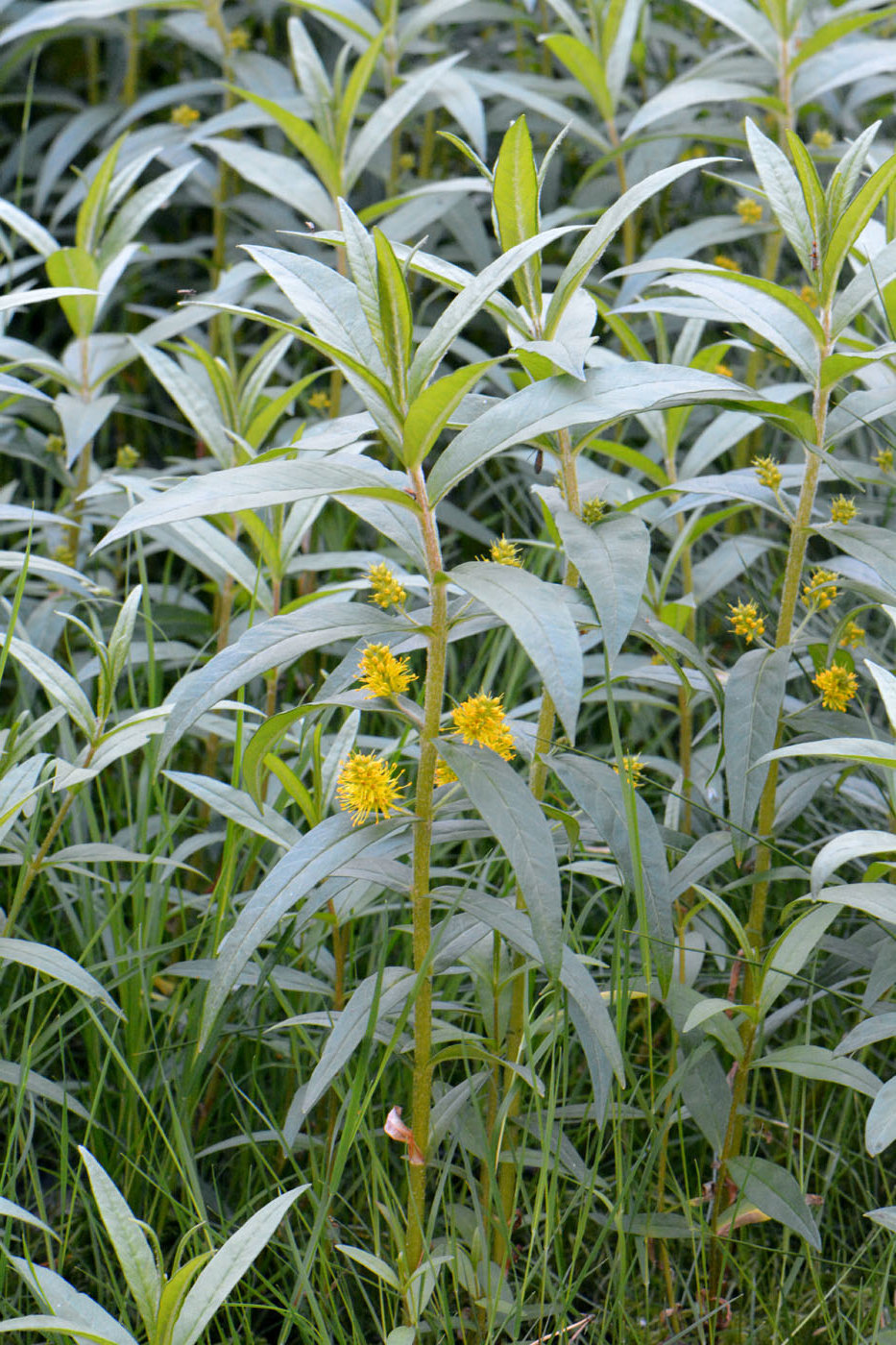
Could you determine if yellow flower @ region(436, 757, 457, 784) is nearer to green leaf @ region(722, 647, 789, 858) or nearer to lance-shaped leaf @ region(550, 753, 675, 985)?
lance-shaped leaf @ region(550, 753, 675, 985)

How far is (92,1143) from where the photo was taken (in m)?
1.52

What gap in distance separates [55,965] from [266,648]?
1.59 ft

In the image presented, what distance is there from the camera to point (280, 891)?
44.2 inches

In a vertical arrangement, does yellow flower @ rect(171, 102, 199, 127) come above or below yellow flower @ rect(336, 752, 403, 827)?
above

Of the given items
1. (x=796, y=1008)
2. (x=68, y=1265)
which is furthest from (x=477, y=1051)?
(x=68, y=1265)

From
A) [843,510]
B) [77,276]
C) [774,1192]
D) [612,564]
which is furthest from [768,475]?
[77,276]

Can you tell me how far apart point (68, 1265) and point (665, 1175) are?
0.77 m

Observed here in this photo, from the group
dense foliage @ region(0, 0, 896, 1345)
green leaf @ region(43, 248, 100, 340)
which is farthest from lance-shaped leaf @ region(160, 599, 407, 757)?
green leaf @ region(43, 248, 100, 340)

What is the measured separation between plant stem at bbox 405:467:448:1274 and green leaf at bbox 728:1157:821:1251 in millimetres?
363

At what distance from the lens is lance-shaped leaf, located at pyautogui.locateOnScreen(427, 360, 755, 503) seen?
1039mm

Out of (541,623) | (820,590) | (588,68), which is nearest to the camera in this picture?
(541,623)

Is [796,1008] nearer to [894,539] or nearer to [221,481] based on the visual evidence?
[894,539]

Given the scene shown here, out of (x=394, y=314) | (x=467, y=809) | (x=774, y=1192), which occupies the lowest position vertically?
(x=774, y=1192)

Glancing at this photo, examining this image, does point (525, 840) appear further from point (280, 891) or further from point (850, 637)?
point (850, 637)
